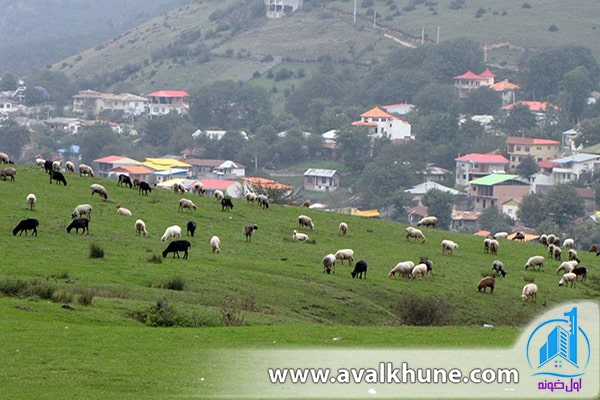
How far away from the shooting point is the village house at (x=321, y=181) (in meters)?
118

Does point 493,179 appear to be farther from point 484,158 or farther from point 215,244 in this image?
point 215,244

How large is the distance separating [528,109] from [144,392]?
12908 cm

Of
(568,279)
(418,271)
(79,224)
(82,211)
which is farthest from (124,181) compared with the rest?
(568,279)

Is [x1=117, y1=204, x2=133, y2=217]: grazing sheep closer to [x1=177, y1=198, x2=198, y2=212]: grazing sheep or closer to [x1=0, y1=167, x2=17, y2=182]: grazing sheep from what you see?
[x1=177, y1=198, x2=198, y2=212]: grazing sheep

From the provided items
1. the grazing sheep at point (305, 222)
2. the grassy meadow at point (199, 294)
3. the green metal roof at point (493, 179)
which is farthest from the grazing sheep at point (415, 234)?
the green metal roof at point (493, 179)

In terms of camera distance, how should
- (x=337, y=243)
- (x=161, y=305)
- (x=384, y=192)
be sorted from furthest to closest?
(x=384, y=192)
(x=337, y=243)
(x=161, y=305)

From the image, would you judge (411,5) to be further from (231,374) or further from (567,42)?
(231,374)

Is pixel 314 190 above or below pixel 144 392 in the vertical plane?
below

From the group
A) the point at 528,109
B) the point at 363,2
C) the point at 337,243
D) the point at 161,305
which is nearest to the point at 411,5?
the point at 363,2

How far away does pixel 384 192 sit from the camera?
113 meters

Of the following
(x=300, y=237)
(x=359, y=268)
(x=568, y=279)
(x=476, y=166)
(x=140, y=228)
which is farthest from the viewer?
(x=476, y=166)

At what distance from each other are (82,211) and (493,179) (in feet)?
268

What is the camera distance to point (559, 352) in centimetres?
1738

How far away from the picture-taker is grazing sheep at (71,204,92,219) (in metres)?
35.3
